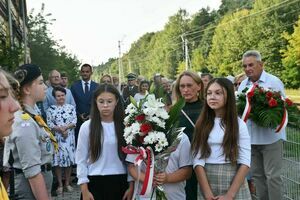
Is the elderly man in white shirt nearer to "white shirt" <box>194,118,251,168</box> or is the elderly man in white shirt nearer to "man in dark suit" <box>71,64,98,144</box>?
"white shirt" <box>194,118,251,168</box>

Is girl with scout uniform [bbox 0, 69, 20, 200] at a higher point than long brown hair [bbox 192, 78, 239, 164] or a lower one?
higher

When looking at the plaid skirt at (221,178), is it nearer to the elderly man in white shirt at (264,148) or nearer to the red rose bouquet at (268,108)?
the red rose bouquet at (268,108)

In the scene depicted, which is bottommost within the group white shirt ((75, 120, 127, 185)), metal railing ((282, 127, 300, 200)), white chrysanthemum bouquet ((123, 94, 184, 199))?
metal railing ((282, 127, 300, 200))

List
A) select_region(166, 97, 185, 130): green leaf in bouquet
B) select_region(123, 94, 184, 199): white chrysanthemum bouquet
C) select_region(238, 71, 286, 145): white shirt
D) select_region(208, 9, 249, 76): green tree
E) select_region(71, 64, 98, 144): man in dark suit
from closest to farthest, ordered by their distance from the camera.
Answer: select_region(123, 94, 184, 199): white chrysanthemum bouquet < select_region(166, 97, 185, 130): green leaf in bouquet < select_region(238, 71, 286, 145): white shirt < select_region(71, 64, 98, 144): man in dark suit < select_region(208, 9, 249, 76): green tree

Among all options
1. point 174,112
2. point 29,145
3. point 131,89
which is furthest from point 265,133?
point 131,89

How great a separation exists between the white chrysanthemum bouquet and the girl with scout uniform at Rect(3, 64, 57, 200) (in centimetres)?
67

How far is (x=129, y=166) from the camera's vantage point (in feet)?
12.6

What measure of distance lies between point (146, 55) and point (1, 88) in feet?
381


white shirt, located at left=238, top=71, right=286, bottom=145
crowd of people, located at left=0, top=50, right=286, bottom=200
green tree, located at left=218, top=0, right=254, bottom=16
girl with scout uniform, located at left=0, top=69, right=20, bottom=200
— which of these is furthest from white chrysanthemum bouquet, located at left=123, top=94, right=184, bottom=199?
green tree, located at left=218, top=0, right=254, bottom=16

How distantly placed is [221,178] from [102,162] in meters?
1.11

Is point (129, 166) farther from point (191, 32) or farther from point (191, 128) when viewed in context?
point (191, 32)

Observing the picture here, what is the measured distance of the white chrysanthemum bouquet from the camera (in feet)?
11.2

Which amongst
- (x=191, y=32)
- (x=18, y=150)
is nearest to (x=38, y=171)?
(x=18, y=150)

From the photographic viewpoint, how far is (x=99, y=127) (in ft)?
13.0
